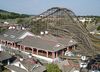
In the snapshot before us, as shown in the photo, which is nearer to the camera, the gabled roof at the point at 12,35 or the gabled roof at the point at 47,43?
the gabled roof at the point at 47,43

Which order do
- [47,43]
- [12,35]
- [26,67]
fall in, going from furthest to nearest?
[12,35]
[47,43]
[26,67]

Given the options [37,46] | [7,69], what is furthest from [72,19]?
[37,46]

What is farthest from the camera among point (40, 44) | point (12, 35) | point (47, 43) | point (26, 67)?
point (12, 35)

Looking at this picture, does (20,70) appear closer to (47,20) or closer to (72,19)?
(72,19)

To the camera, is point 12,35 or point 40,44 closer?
point 40,44

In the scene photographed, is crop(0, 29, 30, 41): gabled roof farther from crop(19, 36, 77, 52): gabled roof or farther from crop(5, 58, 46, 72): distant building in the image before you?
crop(5, 58, 46, 72): distant building

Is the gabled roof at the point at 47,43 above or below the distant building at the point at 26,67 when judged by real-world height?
above

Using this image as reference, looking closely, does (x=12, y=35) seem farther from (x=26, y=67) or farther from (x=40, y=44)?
(x=26, y=67)

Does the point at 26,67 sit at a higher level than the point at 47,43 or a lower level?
lower

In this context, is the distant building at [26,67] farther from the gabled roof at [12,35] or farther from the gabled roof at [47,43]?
the gabled roof at [12,35]

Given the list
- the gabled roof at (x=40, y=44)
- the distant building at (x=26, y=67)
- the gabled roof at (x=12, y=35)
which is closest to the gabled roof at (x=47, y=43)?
the gabled roof at (x=40, y=44)

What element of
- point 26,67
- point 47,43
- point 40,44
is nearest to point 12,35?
point 40,44

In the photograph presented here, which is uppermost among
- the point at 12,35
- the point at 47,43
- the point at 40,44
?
the point at 12,35
